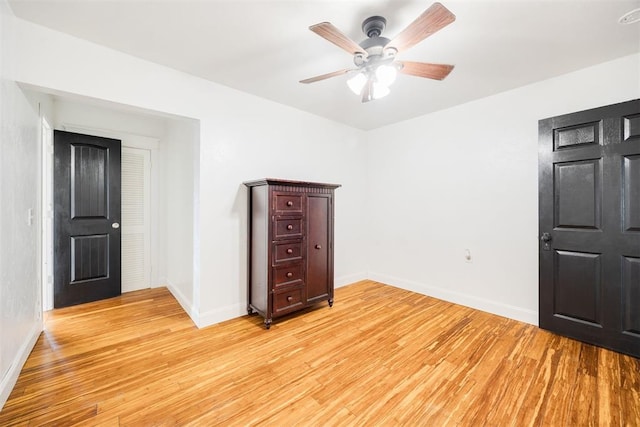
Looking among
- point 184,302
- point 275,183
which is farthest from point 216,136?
point 184,302

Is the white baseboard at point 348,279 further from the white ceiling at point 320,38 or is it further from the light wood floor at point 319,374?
the white ceiling at point 320,38

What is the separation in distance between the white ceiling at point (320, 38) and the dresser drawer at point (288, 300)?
219 cm

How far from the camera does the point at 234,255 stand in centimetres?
287

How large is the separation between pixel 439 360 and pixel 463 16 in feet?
8.29

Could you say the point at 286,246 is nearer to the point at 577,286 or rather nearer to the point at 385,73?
the point at 385,73

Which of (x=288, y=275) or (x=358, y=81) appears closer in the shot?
(x=358, y=81)

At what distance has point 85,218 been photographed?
323 centimetres

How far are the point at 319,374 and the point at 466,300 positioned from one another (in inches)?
87.1

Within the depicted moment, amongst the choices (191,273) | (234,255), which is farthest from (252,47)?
(191,273)

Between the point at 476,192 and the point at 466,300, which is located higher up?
the point at 476,192

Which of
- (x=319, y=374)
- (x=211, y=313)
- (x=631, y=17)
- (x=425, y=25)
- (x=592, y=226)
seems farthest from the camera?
(x=211, y=313)

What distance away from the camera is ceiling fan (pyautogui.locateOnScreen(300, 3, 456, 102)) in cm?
149

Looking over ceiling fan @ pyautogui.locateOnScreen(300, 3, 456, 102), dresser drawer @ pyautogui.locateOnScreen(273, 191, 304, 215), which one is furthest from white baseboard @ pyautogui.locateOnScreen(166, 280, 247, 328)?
ceiling fan @ pyautogui.locateOnScreen(300, 3, 456, 102)

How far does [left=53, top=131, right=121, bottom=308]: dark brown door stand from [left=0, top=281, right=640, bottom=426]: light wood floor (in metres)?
0.48
